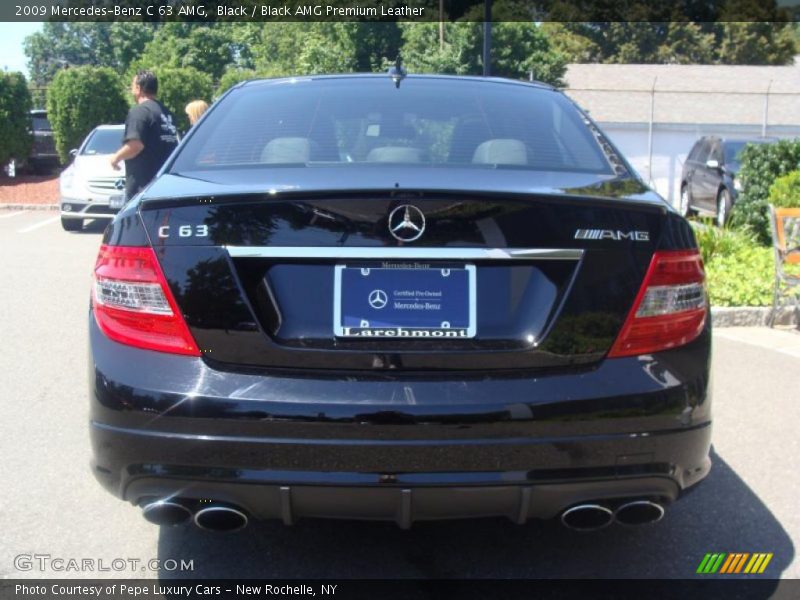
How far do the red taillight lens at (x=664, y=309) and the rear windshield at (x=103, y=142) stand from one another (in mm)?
→ 13189

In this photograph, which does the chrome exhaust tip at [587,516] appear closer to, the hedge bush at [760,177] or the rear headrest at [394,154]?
the rear headrest at [394,154]

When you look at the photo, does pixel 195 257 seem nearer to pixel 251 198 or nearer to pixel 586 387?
pixel 251 198

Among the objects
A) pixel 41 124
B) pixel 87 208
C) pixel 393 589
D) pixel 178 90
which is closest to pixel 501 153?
pixel 393 589

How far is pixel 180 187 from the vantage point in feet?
9.50

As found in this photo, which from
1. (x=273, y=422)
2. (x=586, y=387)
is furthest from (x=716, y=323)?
(x=273, y=422)

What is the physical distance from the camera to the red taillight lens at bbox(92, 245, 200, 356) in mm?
2670

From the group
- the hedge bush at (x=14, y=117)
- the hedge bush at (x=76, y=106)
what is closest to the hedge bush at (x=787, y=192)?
the hedge bush at (x=76, y=106)

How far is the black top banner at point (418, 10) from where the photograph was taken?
37.5m

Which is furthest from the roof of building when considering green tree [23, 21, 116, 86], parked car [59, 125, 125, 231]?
green tree [23, 21, 116, 86]

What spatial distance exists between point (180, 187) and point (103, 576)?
1416 millimetres

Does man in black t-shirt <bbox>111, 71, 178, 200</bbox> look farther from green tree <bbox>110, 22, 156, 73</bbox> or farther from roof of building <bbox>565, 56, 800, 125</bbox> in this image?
green tree <bbox>110, 22, 156, 73</bbox>

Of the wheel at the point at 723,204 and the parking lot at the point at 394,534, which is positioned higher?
the parking lot at the point at 394,534

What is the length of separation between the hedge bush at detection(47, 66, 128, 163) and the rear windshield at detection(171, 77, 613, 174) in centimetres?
2021

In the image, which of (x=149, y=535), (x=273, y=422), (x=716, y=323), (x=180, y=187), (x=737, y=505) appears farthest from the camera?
(x=716, y=323)
